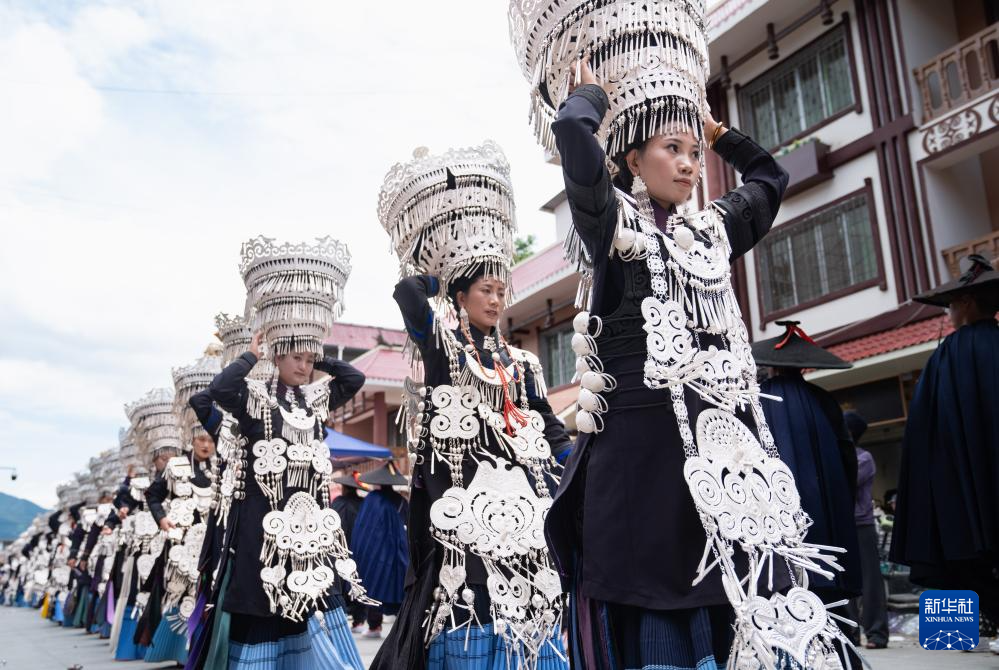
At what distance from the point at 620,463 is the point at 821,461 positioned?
113 inches

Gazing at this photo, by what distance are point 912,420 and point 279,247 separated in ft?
12.2

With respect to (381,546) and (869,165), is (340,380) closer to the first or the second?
(381,546)

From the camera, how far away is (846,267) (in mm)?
12648

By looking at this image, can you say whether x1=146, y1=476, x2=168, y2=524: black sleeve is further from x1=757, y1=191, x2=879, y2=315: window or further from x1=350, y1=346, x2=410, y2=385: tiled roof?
x1=350, y1=346, x2=410, y2=385: tiled roof

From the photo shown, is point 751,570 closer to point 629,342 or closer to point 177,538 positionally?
point 629,342

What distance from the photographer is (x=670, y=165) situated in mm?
2512

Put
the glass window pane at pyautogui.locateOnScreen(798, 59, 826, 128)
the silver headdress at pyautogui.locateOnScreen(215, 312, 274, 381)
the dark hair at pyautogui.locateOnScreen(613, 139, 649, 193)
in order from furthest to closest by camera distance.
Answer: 1. the glass window pane at pyautogui.locateOnScreen(798, 59, 826, 128)
2. the silver headdress at pyautogui.locateOnScreen(215, 312, 274, 381)
3. the dark hair at pyautogui.locateOnScreen(613, 139, 649, 193)

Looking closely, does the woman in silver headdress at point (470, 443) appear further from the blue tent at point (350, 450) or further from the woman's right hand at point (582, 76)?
the blue tent at point (350, 450)

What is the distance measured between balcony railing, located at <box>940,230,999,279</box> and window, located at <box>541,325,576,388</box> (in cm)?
907

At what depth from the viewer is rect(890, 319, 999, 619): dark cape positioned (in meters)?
4.23

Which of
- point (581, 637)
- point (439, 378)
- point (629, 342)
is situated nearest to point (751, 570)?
point (581, 637)

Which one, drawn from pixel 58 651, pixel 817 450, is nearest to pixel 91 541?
pixel 58 651

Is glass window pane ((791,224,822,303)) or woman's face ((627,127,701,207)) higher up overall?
glass window pane ((791,224,822,303))

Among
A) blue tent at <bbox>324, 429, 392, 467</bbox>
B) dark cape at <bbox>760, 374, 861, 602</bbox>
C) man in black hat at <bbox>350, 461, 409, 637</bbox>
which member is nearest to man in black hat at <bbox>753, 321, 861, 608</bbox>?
dark cape at <bbox>760, 374, 861, 602</bbox>
